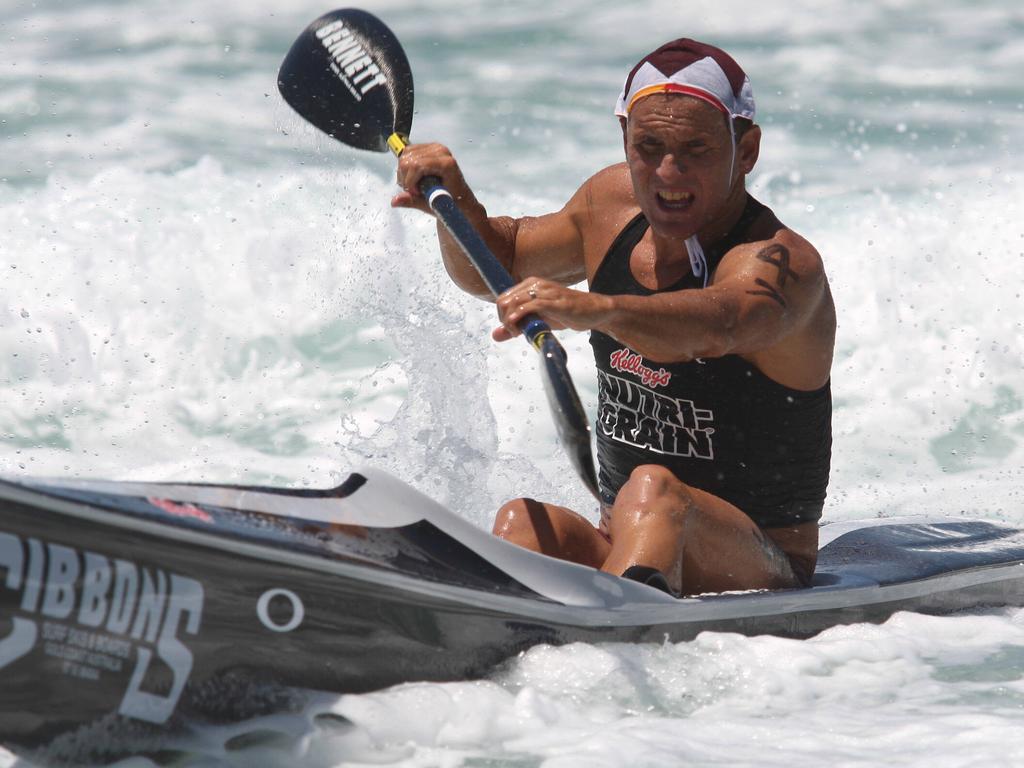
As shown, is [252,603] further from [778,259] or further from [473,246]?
[778,259]

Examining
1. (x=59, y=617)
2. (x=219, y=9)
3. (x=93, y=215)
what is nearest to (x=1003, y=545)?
(x=59, y=617)

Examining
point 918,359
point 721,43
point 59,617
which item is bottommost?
point 59,617

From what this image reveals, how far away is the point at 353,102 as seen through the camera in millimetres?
3648

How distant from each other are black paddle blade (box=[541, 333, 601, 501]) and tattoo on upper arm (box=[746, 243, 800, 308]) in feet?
1.46

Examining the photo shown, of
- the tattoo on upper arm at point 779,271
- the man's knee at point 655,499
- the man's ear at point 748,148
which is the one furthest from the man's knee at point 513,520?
the man's ear at point 748,148

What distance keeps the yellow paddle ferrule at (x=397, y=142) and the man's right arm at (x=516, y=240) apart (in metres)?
0.12

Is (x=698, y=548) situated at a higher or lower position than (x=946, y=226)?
lower

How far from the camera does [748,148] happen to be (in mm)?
2998

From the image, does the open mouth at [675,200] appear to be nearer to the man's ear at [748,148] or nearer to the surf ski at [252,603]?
the man's ear at [748,148]

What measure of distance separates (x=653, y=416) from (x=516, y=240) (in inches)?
27.0

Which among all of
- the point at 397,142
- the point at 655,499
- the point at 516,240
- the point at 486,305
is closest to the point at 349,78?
the point at 397,142

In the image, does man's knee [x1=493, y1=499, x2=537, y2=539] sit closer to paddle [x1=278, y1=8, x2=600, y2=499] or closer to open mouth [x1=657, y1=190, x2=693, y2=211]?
open mouth [x1=657, y1=190, x2=693, y2=211]

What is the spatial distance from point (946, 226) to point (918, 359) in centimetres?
116

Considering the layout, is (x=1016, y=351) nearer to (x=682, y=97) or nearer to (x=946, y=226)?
(x=946, y=226)
